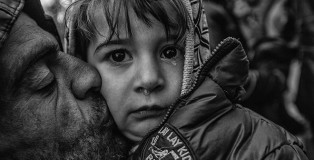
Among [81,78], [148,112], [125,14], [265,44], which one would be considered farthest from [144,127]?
[265,44]

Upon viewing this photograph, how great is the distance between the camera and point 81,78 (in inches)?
62.4

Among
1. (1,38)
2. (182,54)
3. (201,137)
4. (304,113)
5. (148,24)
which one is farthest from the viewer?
(304,113)

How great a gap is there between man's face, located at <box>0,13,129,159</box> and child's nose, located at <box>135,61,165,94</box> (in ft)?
0.60

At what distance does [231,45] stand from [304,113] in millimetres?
2850

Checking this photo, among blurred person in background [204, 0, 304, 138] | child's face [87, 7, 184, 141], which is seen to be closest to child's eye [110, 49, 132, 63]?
child's face [87, 7, 184, 141]

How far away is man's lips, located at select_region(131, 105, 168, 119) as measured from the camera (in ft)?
5.47

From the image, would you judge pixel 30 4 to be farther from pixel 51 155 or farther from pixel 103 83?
pixel 51 155

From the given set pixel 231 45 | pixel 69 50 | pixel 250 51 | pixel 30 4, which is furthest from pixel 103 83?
pixel 250 51

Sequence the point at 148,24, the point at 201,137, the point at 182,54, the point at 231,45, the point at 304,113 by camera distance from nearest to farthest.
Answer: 1. the point at 201,137
2. the point at 231,45
3. the point at 148,24
4. the point at 182,54
5. the point at 304,113

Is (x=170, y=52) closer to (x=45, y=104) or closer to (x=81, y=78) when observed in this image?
(x=81, y=78)

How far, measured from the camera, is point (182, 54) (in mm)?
1815

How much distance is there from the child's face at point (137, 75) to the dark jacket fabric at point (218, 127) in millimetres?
131

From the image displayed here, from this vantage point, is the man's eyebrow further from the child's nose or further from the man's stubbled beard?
the child's nose

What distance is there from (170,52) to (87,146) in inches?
21.6
